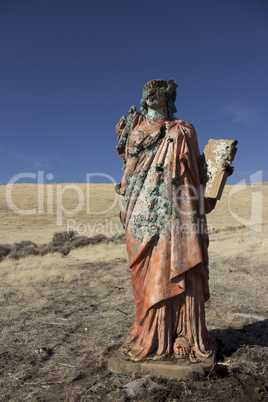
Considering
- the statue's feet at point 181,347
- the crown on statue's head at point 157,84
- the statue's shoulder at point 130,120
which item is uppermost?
the crown on statue's head at point 157,84

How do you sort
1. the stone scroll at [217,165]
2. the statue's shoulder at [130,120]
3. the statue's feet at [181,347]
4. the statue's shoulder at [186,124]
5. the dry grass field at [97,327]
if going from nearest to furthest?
the dry grass field at [97,327] → the statue's feet at [181,347] → the stone scroll at [217,165] → the statue's shoulder at [186,124] → the statue's shoulder at [130,120]

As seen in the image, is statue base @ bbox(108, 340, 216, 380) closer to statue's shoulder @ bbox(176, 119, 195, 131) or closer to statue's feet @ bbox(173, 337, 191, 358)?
statue's feet @ bbox(173, 337, 191, 358)

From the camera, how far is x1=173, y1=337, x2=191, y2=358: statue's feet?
321cm

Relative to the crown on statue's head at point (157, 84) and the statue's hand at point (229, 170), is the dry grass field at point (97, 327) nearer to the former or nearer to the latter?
the statue's hand at point (229, 170)

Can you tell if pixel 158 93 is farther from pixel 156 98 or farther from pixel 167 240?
pixel 167 240

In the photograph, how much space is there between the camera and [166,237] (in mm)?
3332

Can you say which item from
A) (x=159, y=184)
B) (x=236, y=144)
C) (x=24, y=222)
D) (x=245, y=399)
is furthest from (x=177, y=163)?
(x=24, y=222)

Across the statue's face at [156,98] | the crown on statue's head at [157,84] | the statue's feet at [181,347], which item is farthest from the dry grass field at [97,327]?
the crown on statue's head at [157,84]

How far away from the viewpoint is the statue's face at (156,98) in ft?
12.4

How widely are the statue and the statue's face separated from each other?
1 cm

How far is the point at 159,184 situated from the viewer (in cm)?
353

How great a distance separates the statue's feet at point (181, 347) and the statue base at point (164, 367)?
1.8 inches

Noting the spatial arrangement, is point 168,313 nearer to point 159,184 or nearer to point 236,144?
point 159,184

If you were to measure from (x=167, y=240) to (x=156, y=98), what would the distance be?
1.72m
